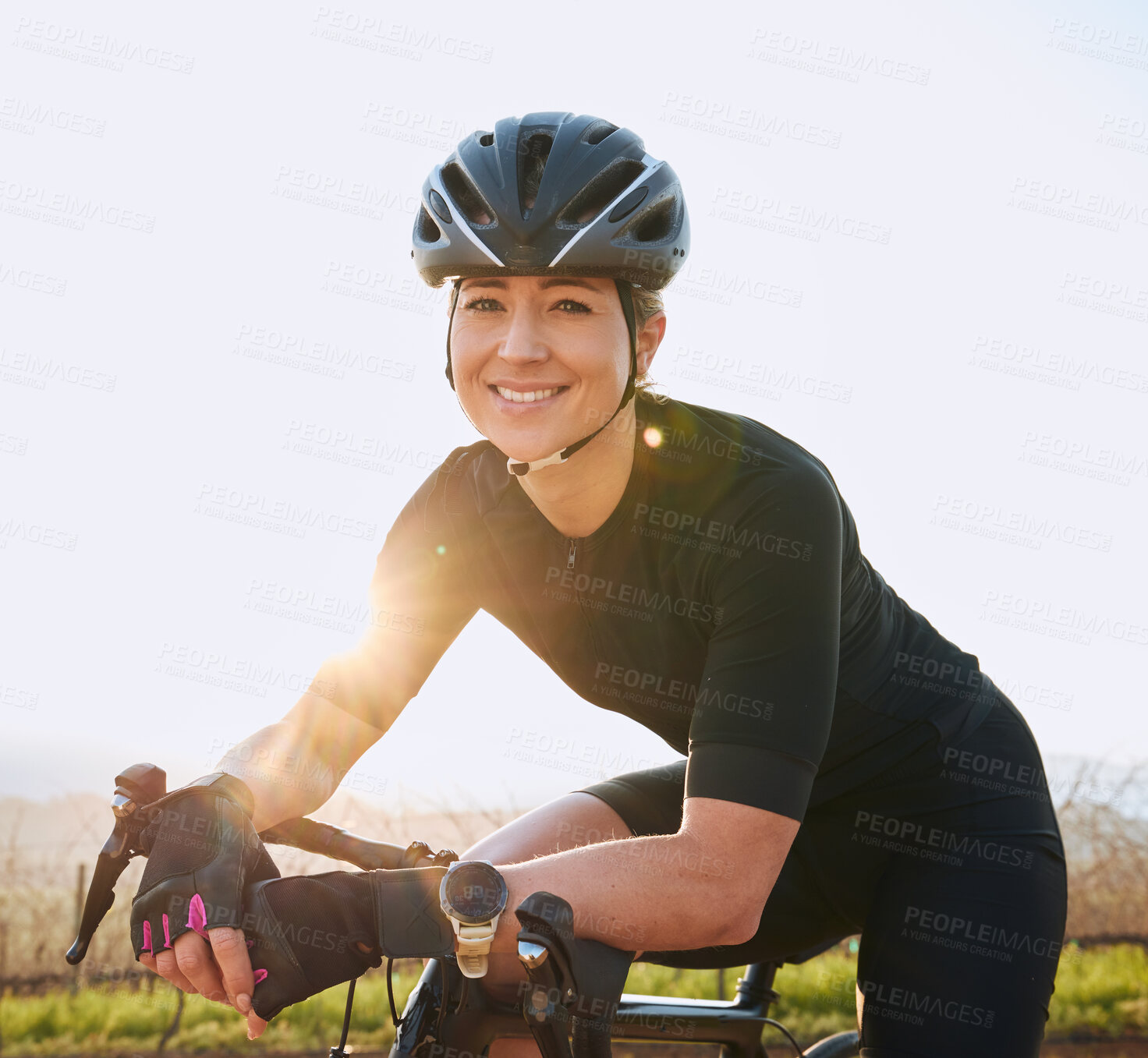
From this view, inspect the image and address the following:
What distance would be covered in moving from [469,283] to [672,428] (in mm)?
622

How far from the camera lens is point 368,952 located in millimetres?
1644

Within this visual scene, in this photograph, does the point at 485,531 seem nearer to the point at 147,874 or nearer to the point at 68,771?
the point at 147,874

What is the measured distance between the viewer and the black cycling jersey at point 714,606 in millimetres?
1872

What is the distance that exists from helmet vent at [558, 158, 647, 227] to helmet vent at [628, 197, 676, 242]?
3.7 inches

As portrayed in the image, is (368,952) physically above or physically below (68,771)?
above

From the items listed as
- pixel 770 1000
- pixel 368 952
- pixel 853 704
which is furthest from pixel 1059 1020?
pixel 368 952

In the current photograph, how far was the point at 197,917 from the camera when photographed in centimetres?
167

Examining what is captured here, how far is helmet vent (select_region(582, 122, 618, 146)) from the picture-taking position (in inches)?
102

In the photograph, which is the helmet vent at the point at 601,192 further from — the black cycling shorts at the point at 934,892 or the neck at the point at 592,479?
the black cycling shorts at the point at 934,892

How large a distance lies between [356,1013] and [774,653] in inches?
164

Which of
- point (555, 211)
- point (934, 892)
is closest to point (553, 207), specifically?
point (555, 211)

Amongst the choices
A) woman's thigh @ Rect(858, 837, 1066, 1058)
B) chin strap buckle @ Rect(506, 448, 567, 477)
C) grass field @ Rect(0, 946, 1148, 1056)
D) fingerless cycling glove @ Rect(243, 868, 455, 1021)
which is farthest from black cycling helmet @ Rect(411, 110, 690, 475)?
grass field @ Rect(0, 946, 1148, 1056)
